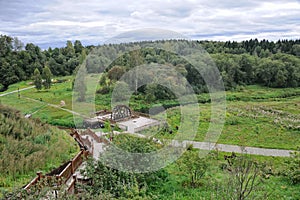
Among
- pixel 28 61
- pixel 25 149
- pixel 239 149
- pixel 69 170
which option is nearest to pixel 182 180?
pixel 69 170

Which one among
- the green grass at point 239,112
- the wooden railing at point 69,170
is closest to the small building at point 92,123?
the green grass at point 239,112

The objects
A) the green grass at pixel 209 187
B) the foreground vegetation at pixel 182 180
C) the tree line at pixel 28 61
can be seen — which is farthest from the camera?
the tree line at pixel 28 61

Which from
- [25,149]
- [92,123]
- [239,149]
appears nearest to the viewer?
[25,149]

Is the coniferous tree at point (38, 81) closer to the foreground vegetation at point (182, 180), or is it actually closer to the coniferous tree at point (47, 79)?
the coniferous tree at point (47, 79)

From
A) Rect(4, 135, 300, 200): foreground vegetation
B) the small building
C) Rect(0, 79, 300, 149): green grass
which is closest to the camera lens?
Rect(4, 135, 300, 200): foreground vegetation

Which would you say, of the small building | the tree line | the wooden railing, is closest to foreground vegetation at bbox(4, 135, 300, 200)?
the wooden railing

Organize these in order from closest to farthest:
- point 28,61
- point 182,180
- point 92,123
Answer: point 182,180, point 92,123, point 28,61

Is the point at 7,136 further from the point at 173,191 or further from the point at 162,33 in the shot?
the point at 162,33

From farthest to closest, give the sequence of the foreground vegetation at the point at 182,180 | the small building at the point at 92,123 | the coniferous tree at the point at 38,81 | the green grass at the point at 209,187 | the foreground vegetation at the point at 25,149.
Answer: the coniferous tree at the point at 38,81 → the small building at the point at 92,123 → the green grass at the point at 209,187 → the foreground vegetation at the point at 25,149 → the foreground vegetation at the point at 182,180

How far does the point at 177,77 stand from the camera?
84.3 ft

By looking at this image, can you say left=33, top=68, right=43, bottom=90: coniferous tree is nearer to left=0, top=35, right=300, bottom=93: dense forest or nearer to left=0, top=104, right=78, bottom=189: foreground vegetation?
left=0, top=35, right=300, bottom=93: dense forest

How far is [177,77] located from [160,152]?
1746cm

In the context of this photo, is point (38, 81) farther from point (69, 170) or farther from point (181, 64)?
point (69, 170)

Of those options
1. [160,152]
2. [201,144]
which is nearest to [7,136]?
[160,152]
